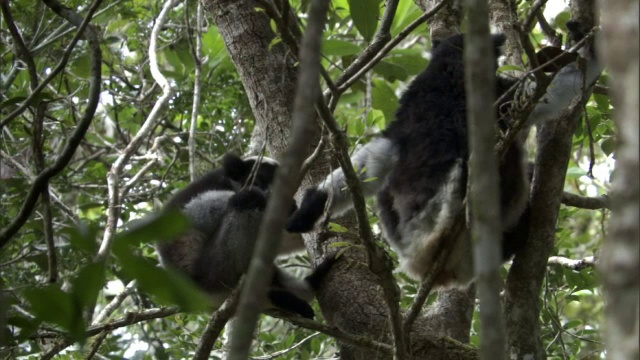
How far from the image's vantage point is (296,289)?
489 centimetres

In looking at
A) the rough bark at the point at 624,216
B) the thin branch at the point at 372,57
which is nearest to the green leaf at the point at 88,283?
the rough bark at the point at 624,216

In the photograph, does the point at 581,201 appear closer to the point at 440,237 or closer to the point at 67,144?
the point at 440,237

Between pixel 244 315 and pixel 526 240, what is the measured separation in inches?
115

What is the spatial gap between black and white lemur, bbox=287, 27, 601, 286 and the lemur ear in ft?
3.82

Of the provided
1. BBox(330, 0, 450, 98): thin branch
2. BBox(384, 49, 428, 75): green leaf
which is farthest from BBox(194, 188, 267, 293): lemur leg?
BBox(330, 0, 450, 98): thin branch

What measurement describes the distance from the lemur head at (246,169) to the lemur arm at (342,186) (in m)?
1.01

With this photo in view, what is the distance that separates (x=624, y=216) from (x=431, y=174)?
3290 millimetres

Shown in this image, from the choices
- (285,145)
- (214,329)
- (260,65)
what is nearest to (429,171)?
(285,145)

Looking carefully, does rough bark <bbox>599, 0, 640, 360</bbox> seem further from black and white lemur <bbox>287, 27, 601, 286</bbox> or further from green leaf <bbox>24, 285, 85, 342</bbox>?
black and white lemur <bbox>287, 27, 601, 286</bbox>

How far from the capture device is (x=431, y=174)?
14.4 feet

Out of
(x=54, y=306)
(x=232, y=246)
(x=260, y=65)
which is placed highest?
(x=260, y=65)

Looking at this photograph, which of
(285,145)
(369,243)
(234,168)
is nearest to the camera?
(369,243)

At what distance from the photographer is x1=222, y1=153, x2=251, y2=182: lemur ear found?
566cm

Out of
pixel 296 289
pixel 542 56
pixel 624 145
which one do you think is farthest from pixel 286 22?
pixel 296 289
